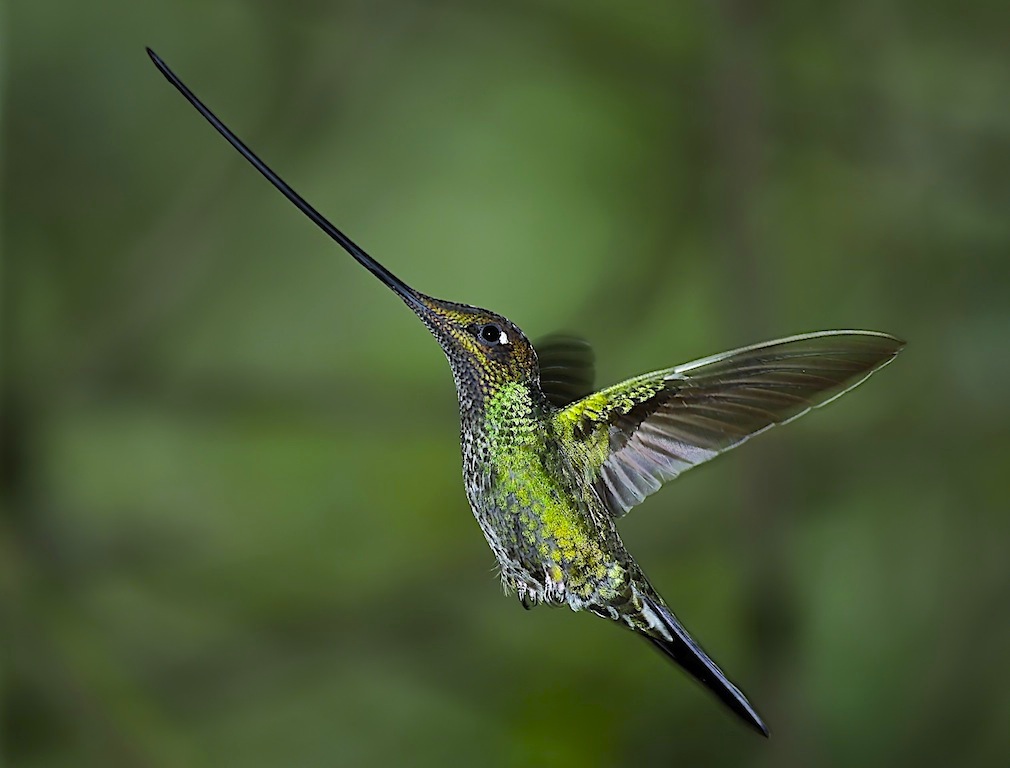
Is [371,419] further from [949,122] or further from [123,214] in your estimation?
[949,122]

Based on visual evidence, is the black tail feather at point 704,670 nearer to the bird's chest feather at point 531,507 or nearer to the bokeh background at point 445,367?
the bird's chest feather at point 531,507

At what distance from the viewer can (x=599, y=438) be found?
58cm

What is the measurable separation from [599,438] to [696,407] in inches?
2.2

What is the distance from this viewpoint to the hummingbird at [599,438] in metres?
0.48

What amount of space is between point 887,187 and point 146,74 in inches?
56.7

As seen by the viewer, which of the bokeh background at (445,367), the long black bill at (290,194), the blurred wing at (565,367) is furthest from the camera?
the bokeh background at (445,367)

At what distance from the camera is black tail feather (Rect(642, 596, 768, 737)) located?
18.8 inches

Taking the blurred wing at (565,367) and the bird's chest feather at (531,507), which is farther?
the blurred wing at (565,367)

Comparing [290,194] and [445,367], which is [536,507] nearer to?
[290,194]

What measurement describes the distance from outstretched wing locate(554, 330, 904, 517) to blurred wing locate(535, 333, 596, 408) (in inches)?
2.3

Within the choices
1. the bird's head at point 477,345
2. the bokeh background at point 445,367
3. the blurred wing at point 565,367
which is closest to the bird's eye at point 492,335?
the bird's head at point 477,345

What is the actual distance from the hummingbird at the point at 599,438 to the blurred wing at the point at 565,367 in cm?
2

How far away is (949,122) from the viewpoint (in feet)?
6.40

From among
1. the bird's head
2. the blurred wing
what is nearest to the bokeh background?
the blurred wing
